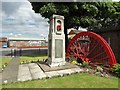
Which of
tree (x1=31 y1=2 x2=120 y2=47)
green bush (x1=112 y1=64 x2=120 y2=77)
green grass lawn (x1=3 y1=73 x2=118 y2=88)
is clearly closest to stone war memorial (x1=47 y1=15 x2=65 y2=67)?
green grass lawn (x1=3 y1=73 x2=118 y2=88)

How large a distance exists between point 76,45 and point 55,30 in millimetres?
4257

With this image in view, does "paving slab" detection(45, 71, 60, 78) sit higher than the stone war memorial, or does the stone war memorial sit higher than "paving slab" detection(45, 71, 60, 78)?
the stone war memorial

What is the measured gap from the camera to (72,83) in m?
8.02

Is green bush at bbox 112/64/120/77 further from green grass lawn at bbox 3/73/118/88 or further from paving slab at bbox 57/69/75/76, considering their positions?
paving slab at bbox 57/69/75/76

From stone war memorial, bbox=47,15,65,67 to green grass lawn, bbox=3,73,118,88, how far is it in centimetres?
262

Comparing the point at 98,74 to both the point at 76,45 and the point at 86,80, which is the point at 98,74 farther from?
the point at 76,45

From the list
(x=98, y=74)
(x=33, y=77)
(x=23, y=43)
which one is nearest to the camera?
(x=33, y=77)

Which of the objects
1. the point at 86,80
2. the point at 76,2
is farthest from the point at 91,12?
the point at 86,80

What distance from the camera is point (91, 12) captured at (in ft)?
65.6

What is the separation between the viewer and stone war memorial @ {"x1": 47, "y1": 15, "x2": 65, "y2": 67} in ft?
37.3

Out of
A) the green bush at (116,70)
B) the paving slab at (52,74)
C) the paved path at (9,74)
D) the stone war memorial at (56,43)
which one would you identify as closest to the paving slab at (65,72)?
the paving slab at (52,74)

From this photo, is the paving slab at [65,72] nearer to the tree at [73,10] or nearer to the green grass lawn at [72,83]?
the green grass lawn at [72,83]

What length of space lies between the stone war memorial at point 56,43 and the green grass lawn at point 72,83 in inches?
103

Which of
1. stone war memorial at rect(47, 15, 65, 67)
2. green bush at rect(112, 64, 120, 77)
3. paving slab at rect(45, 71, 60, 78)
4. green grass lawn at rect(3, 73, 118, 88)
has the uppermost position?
stone war memorial at rect(47, 15, 65, 67)
